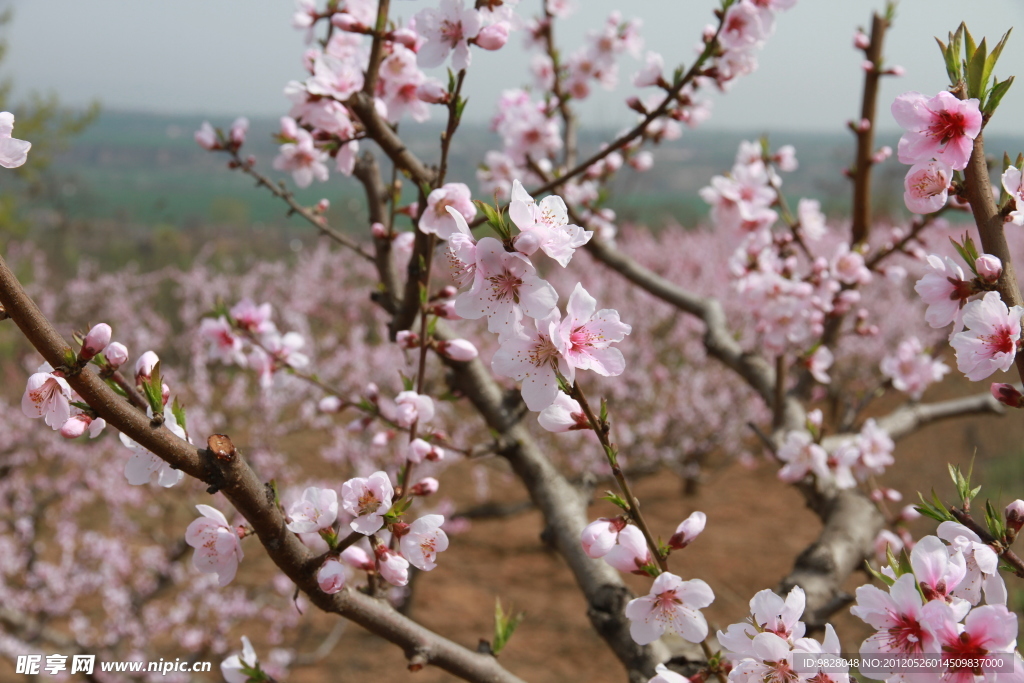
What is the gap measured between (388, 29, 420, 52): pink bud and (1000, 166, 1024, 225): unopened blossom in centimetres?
122

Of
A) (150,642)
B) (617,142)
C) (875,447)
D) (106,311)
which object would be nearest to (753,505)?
(875,447)

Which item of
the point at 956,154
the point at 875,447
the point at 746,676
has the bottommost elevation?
the point at 875,447

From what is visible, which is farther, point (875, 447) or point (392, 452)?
point (392, 452)

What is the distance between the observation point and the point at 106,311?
9.34 meters

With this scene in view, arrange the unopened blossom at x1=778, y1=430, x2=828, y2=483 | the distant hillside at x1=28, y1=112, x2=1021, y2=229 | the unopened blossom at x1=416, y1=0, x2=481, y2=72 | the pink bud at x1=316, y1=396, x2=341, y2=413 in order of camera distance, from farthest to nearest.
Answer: the distant hillside at x1=28, y1=112, x2=1021, y2=229
the unopened blossom at x1=778, y1=430, x2=828, y2=483
the pink bud at x1=316, y1=396, x2=341, y2=413
the unopened blossom at x1=416, y1=0, x2=481, y2=72

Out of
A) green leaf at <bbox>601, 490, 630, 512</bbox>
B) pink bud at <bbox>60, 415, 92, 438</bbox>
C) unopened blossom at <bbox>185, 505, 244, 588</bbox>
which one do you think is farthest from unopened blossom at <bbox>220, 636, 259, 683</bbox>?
green leaf at <bbox>601, 490, 630, 512</bbox>

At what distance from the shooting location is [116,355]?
1047 mm

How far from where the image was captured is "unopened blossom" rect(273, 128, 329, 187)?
179 centimetres

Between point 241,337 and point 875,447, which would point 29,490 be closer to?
point 241,337

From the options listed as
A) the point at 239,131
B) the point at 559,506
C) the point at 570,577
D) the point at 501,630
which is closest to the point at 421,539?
the point at 501,630

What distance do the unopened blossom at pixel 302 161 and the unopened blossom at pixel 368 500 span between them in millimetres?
1043

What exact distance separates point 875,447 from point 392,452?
5.16 m

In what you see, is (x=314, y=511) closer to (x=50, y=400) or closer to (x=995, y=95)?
(x=50, y=400)

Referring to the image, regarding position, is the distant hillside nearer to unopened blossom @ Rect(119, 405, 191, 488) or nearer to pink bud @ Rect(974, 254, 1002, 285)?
pink bud @ Rect(974, 254, 1002, 285)
